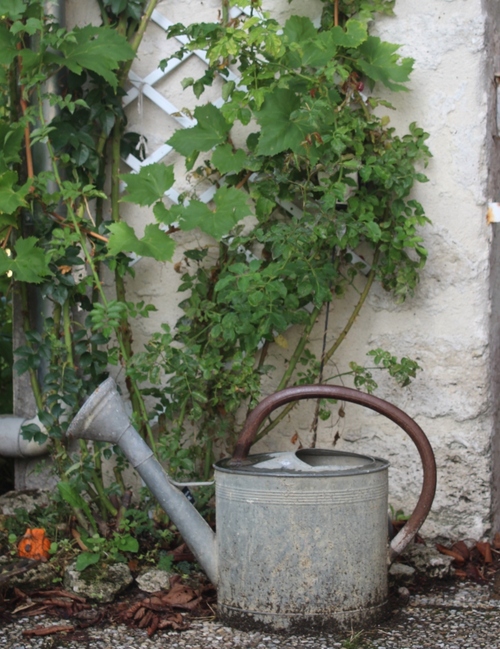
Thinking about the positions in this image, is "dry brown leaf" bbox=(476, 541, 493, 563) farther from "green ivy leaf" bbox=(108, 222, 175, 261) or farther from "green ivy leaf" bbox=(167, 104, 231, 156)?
"green ivy leaf" bbox=(167, 104, 231, 156)

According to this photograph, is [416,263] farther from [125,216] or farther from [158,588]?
[158,588]

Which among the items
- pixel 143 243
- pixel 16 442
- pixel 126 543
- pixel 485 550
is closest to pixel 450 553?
pixel 485 550

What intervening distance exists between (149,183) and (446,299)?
966 millimetres

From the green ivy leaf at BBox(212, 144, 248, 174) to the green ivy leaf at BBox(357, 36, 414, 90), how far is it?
0.44 metres

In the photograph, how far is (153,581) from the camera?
89.4 inches

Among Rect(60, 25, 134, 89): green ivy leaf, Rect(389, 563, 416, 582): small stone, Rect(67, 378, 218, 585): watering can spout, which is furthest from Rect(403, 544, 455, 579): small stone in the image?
Rect(60, 25, 134, 89): green ivy leaf

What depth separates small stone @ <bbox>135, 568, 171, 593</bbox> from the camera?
2.26 m

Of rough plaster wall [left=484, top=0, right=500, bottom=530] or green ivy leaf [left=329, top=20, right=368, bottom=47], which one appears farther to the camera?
rough plaster wall [left=484, top=0, right=500, bottom=530]

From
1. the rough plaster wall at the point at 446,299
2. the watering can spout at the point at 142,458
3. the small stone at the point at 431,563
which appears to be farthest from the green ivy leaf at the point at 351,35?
the small stone at the point at 431,563

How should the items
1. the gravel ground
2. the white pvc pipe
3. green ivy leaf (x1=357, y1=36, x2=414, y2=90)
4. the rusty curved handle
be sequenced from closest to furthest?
the gravel ground
the rusty curved handle
green ivy leaf (x1=357, y1=36, x2=414, y2=90)
the white pvc pipe

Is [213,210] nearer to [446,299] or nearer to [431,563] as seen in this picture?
[446,299]

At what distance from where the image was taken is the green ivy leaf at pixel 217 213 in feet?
7.93

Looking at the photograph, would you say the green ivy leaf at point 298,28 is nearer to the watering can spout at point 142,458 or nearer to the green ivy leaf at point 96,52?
the green ivy leaf at point 96,52

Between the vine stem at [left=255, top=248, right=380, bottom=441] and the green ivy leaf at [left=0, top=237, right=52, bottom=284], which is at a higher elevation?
the green ivy leaf at [left=0, top=237, right=52, bottom=284]
